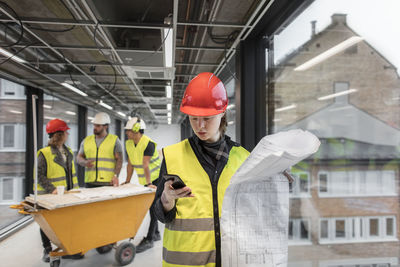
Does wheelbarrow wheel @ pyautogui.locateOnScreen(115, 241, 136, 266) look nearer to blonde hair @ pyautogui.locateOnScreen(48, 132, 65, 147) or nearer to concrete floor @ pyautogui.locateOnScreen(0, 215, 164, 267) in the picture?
concrete floor @ pyautogui.locateOnScreen(0, 215, 164, 267)

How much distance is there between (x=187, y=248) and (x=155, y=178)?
2.76m

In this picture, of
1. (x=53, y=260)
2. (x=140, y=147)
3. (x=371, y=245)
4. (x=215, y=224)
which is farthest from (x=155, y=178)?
(x=371, y=245)

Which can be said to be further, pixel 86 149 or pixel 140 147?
pixel 140 147

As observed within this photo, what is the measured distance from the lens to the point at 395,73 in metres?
1.50

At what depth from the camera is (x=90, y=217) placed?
2387 millimetres

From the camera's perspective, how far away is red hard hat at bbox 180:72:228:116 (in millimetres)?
1084

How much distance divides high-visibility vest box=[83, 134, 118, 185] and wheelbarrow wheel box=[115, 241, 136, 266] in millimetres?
959

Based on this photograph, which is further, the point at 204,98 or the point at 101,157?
the point at 101,157

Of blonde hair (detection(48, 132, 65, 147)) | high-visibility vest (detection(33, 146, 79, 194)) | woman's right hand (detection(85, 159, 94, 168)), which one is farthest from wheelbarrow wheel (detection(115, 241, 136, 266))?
blonde hair (detection(48, 132, 65, 147))

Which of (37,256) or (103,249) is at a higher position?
(103,249)

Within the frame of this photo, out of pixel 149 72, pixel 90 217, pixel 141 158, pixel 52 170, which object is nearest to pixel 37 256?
pixel 52 170

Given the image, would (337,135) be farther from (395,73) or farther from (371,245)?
(371,245)

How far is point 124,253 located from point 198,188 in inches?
91.5

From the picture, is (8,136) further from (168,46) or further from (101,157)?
(168,46)
